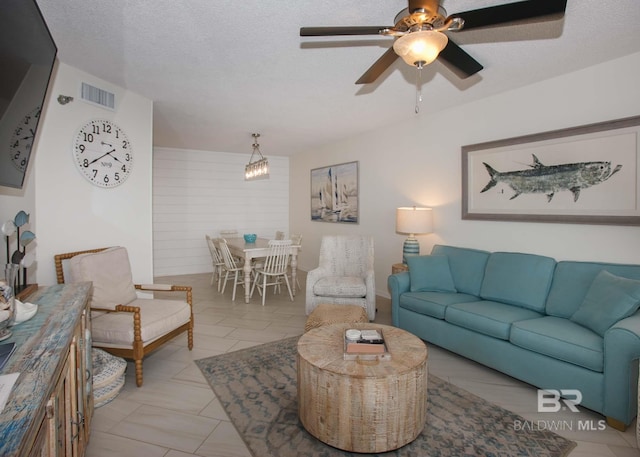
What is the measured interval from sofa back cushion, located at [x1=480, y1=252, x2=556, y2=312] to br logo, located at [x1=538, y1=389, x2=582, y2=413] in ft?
2.32

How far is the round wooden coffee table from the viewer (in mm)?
1763

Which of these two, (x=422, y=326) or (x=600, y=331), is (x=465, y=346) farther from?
(x=600, y=331)

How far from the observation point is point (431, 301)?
124 inches

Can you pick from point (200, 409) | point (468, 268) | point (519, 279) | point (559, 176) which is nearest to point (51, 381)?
point (200, 409)

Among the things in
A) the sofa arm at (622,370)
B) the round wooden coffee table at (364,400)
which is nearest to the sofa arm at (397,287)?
the round wooden coffee table at (364,400)

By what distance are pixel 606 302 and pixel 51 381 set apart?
3018 millimetres

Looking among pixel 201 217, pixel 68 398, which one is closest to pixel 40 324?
pixel 68 398

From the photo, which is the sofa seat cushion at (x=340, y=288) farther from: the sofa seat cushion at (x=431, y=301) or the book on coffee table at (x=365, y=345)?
the book on coffee table at (x=365, y=345)

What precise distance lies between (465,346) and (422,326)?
454mm

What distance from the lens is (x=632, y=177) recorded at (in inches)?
105

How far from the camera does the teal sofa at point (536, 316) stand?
2045 millimetres

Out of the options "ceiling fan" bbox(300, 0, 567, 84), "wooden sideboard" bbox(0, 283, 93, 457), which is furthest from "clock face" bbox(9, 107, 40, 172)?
"ceiling fan" bbox(300, 0, 567, 84)

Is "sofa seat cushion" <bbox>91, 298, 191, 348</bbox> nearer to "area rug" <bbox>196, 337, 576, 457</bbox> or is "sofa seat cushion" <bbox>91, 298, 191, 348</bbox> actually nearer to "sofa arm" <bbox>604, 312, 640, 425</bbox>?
"area rug" <bbox>196, 337, 576, 457</bbox>

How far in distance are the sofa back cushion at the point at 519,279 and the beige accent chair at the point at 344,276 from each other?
1.17 metres
